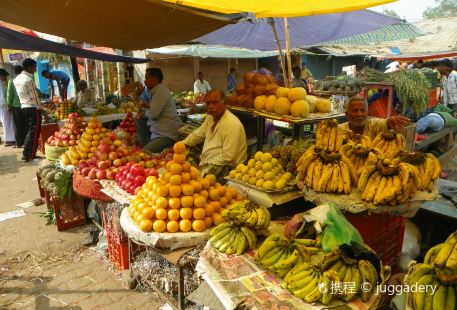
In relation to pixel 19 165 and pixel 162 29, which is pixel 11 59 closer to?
pixel 19 165

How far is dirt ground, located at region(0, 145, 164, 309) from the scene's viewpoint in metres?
3.54

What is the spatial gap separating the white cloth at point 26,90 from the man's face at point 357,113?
319 inches

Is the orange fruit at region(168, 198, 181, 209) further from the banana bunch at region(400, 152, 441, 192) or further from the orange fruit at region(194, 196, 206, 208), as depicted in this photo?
the banana bunch at region(400, 152, 441, 192)

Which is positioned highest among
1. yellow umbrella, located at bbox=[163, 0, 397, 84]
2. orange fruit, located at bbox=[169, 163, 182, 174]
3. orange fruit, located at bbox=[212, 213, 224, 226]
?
yellow umbrella, located at bbox=[163, 0, 397, 84]

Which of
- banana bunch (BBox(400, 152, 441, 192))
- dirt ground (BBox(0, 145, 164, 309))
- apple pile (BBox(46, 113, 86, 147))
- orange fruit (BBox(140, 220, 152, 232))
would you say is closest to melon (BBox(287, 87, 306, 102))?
banana bunch (BBox(400, 152, 441, 192))

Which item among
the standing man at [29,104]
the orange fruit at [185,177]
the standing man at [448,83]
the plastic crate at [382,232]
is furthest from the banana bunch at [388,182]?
the standing man at [448,83]

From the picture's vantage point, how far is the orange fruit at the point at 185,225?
2867mm

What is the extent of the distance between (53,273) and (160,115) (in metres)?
2.79

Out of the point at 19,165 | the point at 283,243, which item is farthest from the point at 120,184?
the point at 19,165

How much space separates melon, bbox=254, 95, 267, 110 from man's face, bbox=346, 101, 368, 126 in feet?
3.37

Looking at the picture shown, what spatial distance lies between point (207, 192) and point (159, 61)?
594 inches

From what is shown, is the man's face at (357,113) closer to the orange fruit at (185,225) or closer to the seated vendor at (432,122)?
the orange fruit at (185,225)

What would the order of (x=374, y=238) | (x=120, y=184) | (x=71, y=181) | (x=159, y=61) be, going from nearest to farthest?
1. (x=374, y=238)
2. (x=120, y=184)
3. (x=71, y=181)
4. (x=159, y=61)

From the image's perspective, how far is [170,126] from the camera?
563 centimetres
